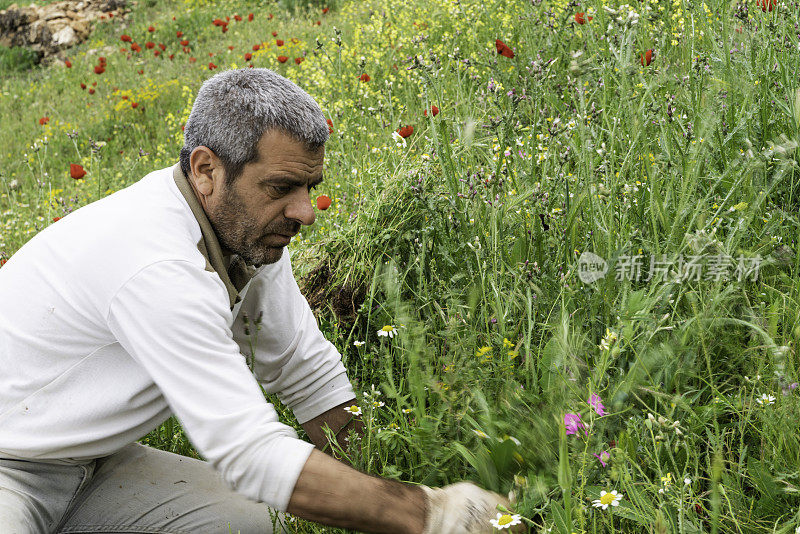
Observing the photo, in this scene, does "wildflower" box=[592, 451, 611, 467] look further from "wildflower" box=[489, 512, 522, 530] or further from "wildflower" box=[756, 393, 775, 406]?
"wildflower" box=[756, 393, 775, 406]

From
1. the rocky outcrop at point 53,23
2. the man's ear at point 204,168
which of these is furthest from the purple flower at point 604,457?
the rocky outcrop at point 53,23

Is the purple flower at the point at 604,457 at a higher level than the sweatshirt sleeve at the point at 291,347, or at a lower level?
higher

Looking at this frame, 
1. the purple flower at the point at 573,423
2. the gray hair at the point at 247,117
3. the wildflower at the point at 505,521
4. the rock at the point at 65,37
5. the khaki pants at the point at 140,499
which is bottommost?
the rock at the point at 65,37

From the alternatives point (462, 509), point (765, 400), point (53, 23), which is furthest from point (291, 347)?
point (53, 23)

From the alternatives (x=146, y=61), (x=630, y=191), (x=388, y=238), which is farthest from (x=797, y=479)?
(x=146, y=61)

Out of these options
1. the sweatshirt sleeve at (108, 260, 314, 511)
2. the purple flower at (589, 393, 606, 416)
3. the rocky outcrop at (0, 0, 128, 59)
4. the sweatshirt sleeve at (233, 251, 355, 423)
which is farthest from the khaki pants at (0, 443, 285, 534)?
the rocky outcrop at (0, 0, 128, 59)

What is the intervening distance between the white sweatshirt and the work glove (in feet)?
0.98

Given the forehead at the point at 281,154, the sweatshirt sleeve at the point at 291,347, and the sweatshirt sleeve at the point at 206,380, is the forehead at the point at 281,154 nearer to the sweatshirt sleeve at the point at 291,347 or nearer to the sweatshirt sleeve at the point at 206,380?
the sweatshirt sleeve at the point at 206,380

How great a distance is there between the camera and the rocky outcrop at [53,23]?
35.6 ft

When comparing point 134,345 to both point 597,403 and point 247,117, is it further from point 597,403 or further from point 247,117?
point 597,403

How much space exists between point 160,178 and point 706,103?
1489mm

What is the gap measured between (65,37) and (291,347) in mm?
9911

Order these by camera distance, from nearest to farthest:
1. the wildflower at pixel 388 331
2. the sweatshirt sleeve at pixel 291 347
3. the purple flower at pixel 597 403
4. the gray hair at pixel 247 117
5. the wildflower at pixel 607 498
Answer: the wildflower at pixel 607 498 < the purple flower at pixel 597 403 < the gray hair at pixel 247 117 < the wildflower at pixel 388 331 < the sweatshirt sleeve at pixel 291 347

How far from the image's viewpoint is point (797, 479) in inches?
64.2
